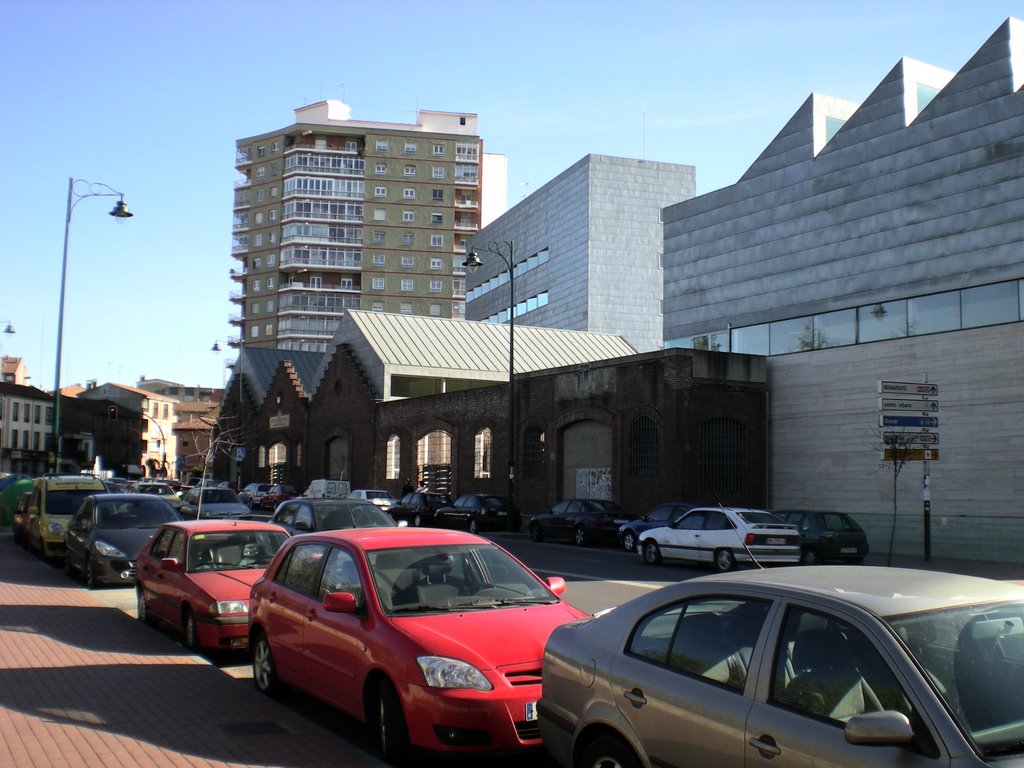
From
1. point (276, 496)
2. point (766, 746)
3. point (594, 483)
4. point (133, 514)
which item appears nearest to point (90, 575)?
point (133, 514)

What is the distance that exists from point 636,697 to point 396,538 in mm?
3335

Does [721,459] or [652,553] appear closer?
[652,553]

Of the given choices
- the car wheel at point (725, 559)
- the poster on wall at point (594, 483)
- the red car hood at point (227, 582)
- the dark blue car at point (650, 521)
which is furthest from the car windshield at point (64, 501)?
the poster on wall at point (594, 483)

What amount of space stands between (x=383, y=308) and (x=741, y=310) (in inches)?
2423

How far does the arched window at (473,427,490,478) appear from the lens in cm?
4288

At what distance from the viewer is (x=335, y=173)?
96.9 m

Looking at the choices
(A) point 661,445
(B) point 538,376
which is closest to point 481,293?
(B) point 538,376

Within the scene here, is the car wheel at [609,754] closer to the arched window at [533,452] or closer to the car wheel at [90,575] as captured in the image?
the car wheel at [90,575]

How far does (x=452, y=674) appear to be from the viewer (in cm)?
617

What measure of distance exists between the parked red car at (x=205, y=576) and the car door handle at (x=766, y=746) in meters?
7.14

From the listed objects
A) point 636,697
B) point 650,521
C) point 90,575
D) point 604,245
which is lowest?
point 90,575

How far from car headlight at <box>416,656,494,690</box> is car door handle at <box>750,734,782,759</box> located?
2331 millimetres

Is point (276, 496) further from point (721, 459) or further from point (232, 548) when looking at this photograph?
point (232, 548)

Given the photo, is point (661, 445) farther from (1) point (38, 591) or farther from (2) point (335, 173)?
(2) point (335, 173)
